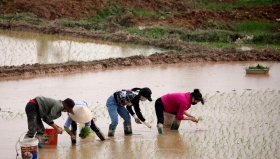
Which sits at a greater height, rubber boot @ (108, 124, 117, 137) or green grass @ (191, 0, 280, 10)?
green grass @ (191, 0, 280, 10)

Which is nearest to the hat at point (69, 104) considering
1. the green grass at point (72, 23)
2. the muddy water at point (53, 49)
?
the muddy water at point (53, 49)

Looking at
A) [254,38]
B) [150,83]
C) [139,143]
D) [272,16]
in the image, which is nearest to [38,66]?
[150,83]

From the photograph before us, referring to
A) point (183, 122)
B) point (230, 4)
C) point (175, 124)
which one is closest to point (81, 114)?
point (175, 124)

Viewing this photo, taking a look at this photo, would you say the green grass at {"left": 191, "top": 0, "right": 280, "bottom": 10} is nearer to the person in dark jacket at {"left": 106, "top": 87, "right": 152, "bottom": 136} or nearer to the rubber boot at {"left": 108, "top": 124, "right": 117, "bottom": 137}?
the person in dark jacket at {"left": 106, "top": 87, "right": 152, "bottom": 136}

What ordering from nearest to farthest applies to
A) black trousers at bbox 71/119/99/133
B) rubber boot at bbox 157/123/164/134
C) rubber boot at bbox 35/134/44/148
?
1. rubber boot at bbox 35/134/44/148
2. black trousers at bbox 71/119/99/133
3. rubber boot at bbox 157/123/164/134

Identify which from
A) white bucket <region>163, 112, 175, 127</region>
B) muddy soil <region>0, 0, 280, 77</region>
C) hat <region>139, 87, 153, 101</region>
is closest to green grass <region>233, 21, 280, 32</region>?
muddy soil <region>0, 0, 280, 77</region>

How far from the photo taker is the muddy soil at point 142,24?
15172 millimetres

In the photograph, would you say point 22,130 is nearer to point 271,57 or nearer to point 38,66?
point 38,66

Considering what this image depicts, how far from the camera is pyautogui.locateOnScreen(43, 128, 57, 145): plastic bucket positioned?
8383 millimetres

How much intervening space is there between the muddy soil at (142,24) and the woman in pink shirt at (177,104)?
18.2 ft

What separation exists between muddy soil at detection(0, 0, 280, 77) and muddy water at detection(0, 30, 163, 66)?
2.25 ft

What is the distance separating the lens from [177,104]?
9.27 metres

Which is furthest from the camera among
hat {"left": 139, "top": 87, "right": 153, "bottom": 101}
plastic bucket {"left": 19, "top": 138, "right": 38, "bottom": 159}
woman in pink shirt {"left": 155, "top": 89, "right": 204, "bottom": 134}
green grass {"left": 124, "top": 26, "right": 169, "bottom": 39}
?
green grass {"left": 124, "top": 26, "right": 169, "bottom": 39}

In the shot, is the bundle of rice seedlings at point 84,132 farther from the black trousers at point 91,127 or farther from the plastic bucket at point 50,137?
the plastic bucket at point 50,137
